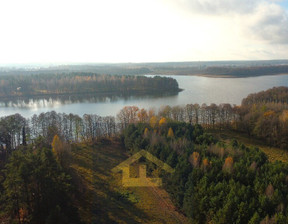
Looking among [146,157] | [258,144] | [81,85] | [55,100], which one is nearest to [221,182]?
[146,157]

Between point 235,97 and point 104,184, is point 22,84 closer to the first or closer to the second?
point 235,97

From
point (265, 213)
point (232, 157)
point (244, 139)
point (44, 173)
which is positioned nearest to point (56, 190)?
point (44, 173)

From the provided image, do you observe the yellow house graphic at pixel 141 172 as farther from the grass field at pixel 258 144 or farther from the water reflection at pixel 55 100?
the water reflection at pixel 55 100

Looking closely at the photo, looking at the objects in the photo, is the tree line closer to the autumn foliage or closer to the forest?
the forest

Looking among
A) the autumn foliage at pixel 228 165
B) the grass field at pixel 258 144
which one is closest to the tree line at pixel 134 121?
the grass field at pixel 258 144

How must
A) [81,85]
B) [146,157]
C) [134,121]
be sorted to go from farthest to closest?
[81,85], [134,121], [146,157]

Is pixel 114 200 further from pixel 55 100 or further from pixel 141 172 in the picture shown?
pixel 55 100

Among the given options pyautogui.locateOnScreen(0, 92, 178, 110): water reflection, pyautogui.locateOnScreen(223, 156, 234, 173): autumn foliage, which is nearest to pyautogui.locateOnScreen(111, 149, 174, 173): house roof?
pyautogui.locateOnScreen(223, 156, 234, 173): autumn foliage
